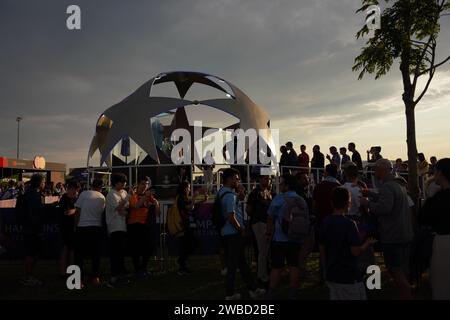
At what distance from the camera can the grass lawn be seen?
6.04m

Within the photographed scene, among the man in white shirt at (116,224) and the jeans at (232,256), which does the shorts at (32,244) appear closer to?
the man in white shirt at (116,224)

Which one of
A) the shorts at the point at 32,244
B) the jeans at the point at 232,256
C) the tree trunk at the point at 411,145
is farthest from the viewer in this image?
the tree trunk at the point at 411,145

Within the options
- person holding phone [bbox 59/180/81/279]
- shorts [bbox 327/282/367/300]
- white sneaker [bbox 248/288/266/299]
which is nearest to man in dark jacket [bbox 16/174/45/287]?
person holding phone [bbox 59/180/81/279]

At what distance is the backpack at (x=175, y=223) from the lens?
7664 millimetres

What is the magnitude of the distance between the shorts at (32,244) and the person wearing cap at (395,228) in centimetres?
561

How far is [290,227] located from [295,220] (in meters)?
0.11

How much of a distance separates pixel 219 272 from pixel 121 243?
6.84ft

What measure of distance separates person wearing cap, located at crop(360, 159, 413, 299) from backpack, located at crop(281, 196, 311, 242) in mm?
840

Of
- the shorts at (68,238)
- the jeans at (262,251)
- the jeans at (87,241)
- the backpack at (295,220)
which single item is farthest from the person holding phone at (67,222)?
the backpack at (295,220)

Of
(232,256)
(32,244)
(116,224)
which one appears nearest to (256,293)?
(232,256)

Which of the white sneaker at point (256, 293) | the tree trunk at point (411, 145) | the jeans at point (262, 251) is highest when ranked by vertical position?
the tree trunk at point (411, 145)

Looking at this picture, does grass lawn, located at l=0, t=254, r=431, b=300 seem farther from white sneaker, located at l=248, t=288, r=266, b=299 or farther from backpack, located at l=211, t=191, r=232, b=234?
backpack, located at l=211, t=191, r=232, b=234

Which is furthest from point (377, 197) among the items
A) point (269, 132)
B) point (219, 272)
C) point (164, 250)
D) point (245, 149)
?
point (269, 132)
